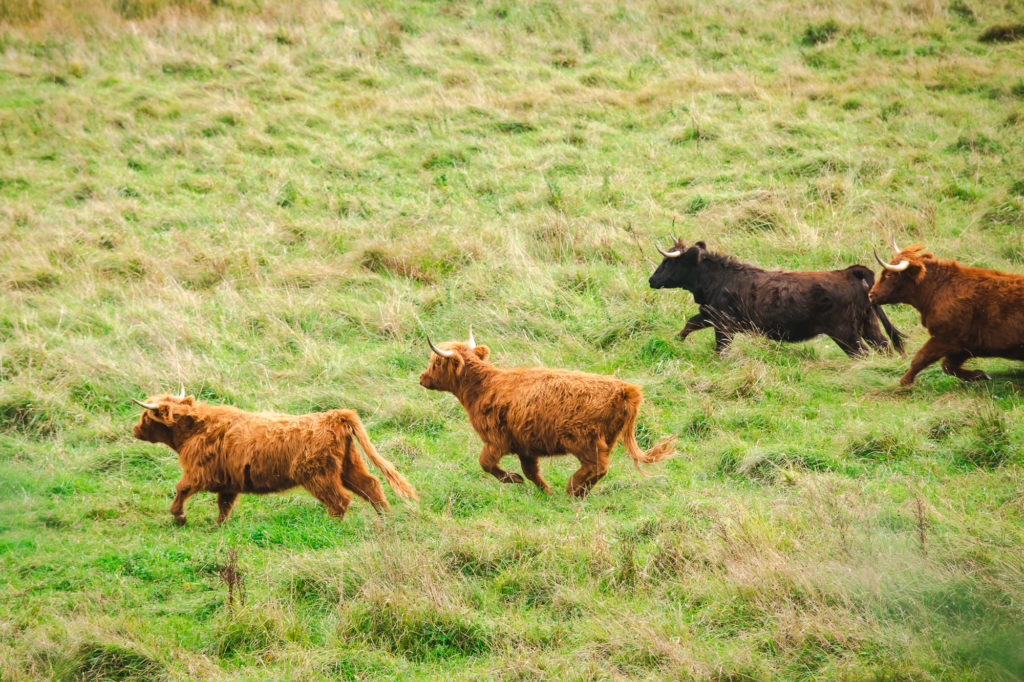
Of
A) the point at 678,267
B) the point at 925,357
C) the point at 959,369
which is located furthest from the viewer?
the point at 678,267

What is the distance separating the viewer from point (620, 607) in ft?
14.7

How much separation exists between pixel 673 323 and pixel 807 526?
408 cm

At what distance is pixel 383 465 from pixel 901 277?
4.72m

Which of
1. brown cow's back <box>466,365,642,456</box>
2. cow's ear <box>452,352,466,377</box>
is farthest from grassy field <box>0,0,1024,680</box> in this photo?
cow's ear <box>452,352,466,377</box>

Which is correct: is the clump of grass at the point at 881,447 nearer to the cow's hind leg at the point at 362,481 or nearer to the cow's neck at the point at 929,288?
the cow's neck at the point at 929,288

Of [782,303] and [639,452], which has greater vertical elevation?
[782,303]

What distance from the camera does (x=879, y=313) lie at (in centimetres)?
830

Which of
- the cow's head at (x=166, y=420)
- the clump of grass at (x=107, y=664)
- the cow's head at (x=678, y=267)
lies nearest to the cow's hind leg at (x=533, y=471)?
the cow's head at (x=166, y=420)

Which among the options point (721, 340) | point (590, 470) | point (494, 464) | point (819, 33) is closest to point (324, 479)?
point (494, 464)

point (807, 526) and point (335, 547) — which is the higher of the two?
point (807, 526)

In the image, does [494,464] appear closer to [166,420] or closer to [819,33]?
[166,420]

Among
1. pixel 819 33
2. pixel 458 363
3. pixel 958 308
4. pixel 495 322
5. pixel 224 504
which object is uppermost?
pixel 819 33

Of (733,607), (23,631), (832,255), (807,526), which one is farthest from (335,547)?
(832,255)

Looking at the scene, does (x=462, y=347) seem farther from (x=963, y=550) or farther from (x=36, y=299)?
(x=36, y=299)
